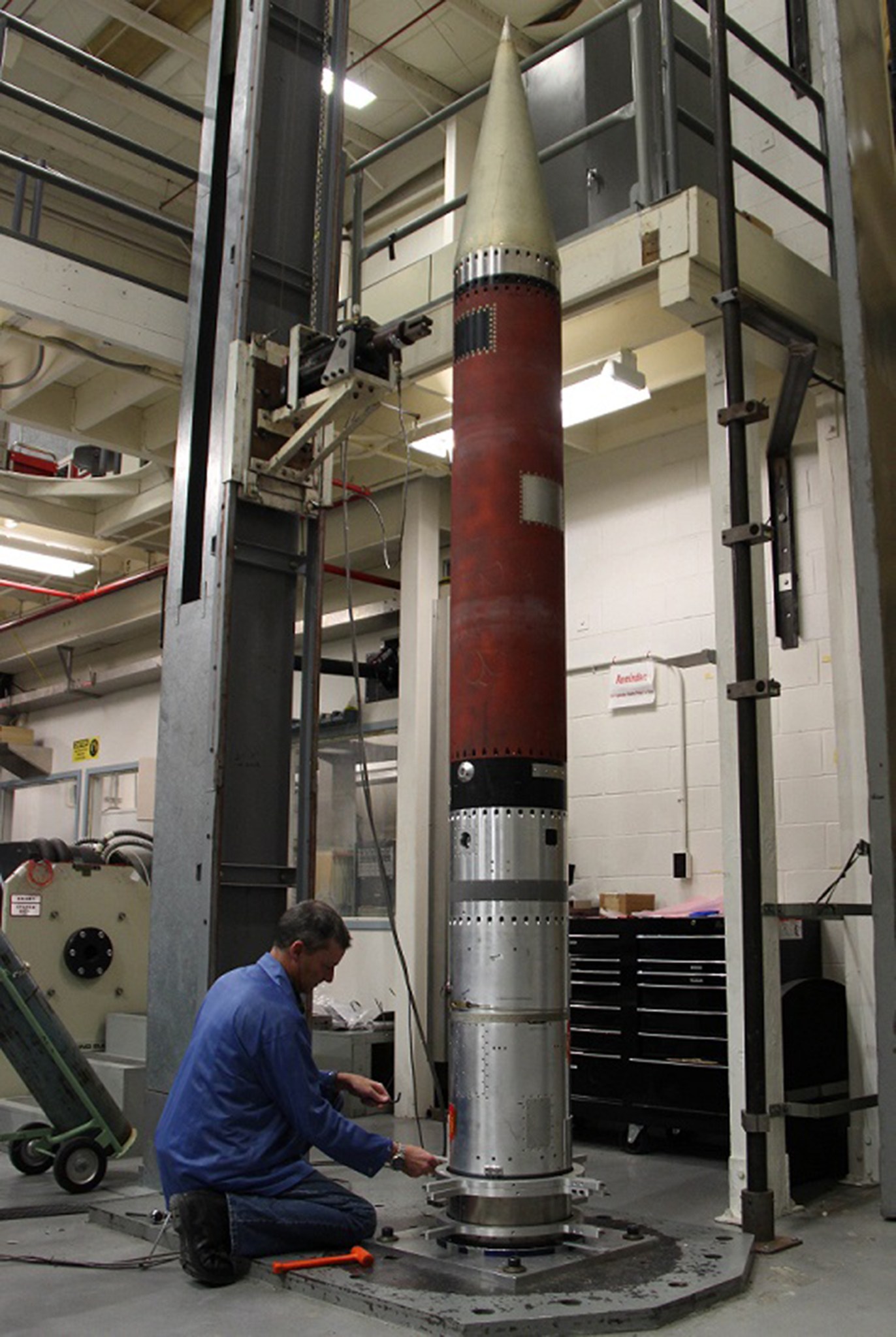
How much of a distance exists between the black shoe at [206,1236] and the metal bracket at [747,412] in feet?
10.5

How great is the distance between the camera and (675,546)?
21.7 ft

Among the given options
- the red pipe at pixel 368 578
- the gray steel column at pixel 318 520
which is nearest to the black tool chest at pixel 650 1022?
the gray steel column at pixel 318 520

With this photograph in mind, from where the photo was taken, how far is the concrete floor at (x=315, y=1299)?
3094 millimetres

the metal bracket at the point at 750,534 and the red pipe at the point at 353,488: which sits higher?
the red pipe at the point at 353,488

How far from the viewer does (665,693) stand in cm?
651

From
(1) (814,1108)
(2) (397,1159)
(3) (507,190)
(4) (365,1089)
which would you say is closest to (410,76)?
(3) (507,190)

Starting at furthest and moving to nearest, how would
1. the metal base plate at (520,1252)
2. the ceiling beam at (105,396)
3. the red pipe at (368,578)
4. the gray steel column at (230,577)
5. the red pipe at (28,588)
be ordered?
1. the red pipe at (28,588)
2. the red pipe at (368,578)
3. the ceiling beam at (105,396)
4. the gray steel column at (230,577)
5. the metal base plate at (520,1252)

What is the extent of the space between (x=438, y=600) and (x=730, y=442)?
3002 millimetres

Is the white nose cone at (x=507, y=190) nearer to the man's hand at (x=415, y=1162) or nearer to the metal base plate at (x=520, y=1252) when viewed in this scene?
the man's hand at (x=415, y=1162)

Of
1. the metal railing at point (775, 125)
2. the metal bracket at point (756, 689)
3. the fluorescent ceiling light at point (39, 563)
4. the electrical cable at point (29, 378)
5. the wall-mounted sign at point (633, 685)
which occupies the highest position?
the metal railing at point (775, 125)

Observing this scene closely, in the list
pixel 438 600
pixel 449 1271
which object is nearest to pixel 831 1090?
pixel 449 1271

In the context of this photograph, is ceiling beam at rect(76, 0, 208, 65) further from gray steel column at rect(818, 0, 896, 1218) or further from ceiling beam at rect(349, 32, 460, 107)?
gray steel column at rect(818, 0, 896, 1218)

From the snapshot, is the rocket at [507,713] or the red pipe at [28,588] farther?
the red pipe at [28,588]

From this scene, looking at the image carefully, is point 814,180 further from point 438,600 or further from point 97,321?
point 97,321
